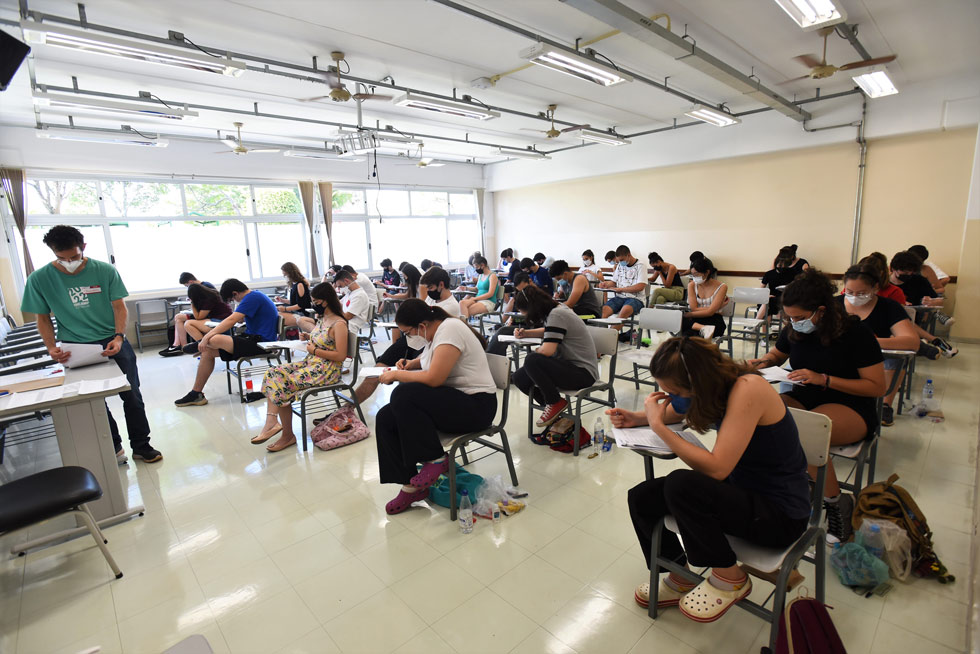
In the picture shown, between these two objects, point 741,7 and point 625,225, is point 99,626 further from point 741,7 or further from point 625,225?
point 625,225

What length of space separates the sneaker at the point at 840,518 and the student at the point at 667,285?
4.00 meters

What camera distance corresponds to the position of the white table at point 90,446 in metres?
2.37

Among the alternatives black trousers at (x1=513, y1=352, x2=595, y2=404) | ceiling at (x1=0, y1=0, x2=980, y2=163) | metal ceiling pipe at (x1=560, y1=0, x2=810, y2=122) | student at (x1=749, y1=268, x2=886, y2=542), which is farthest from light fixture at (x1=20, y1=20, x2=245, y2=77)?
student at (x1=749, y1=268, x2=886, y2=542)

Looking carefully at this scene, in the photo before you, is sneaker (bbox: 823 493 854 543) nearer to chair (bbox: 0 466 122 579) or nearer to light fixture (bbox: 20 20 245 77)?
chair (bbox: 0 466 122 579)

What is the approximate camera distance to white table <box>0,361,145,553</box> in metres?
2.37

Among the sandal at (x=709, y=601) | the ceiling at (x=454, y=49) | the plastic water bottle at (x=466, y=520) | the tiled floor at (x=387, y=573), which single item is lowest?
the tiled floor at (x=387, y=573)

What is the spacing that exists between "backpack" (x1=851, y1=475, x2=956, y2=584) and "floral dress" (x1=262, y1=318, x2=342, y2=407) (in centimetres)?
317

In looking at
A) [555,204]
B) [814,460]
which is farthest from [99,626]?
[555,204]

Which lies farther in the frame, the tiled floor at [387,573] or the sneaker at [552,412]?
the sneaker at [552,412]

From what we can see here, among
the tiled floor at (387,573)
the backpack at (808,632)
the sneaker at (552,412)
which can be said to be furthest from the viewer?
the sneaker at (552,412)

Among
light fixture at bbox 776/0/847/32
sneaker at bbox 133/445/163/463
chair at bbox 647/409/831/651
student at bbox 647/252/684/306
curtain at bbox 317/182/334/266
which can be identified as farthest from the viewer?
curtain at bbox 317/182/334/266

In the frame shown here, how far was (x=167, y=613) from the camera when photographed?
1987 millimetres

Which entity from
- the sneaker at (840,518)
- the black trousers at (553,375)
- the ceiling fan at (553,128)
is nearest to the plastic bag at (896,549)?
the sneaker at (840,518)

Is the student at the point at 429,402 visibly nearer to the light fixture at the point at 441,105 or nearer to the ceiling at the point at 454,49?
the ceiling at the point at 454,49
